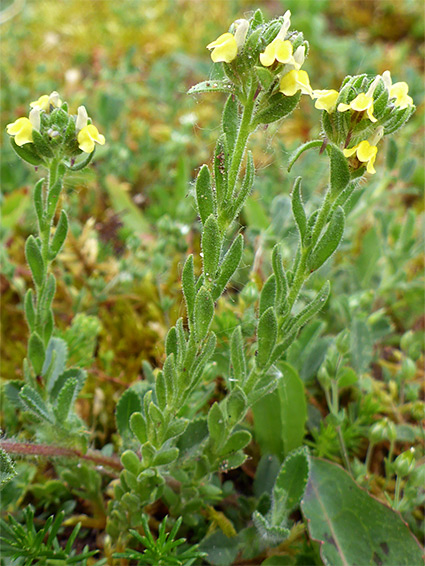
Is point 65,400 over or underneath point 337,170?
underneath

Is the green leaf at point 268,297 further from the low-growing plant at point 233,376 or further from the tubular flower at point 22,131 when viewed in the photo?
the tubular flower at point 22,131

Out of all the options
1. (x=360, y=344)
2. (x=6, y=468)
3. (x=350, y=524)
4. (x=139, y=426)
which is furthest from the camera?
(x=360, y=344)

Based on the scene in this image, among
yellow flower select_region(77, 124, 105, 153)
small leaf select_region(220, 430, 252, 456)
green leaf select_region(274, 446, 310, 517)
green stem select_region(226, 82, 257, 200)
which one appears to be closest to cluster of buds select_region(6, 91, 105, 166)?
yellow flower select_region(77, 124, 105, 153)

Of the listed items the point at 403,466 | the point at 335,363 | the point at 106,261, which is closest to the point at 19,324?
the point at 106,261

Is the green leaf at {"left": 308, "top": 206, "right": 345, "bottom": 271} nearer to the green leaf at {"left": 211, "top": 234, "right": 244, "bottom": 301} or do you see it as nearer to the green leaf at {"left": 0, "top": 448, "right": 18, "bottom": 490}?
the green leaf at {"left": 211, "top": 234, "right": 244, "bottom": 301}

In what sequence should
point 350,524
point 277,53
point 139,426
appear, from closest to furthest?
1. point 277,53
2. point 139,426
3. point 350,524

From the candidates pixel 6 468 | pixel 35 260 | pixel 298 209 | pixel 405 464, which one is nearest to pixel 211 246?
pixel 298 209

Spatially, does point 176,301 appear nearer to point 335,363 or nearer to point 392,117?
point 335,363

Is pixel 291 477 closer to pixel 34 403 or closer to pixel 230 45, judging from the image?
pixel 34 403
